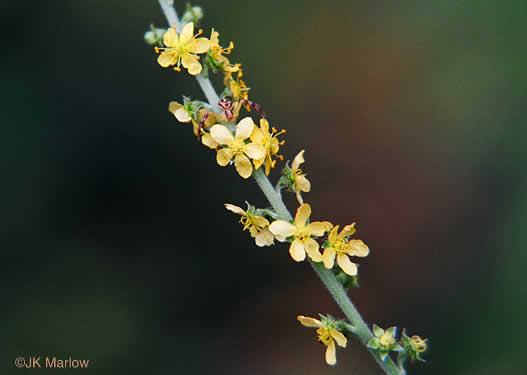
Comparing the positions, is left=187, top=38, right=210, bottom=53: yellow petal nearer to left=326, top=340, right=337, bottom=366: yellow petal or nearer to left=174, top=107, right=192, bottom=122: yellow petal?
left=174, top=107, right=192, bottom=122: yellow petal

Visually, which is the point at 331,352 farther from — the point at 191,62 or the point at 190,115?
the point at 191,62

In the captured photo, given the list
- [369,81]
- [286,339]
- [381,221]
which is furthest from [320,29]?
[286,339]

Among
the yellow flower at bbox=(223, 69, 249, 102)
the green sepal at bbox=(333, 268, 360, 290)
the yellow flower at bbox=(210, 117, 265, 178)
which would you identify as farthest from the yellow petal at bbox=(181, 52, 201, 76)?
the green sepal at bbox=(333, 268, 360, 290)

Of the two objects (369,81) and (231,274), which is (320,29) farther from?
(231,274)

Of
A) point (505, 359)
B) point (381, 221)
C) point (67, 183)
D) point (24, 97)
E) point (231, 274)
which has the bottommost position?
point (505, 359)

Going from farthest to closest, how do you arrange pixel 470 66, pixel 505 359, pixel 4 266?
pixel 470 66, pixel 4 266, pixel 505 359

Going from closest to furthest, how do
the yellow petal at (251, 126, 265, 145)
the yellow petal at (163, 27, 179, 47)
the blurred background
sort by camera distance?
the yellow petal at (251, 126, 265, 145)
the yellow petal at (163, 27, 179, 47)
the blurred background

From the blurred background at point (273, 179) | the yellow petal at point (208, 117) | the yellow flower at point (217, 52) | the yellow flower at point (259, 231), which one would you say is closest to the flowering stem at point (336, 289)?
the yellow flower at point (259, 231)
